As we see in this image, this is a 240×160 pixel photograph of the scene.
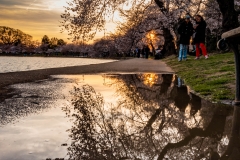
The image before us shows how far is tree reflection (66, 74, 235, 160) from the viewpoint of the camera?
10.3ft

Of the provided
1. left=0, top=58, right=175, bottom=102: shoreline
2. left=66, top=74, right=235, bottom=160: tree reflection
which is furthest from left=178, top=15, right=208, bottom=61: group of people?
left=66, top=74, right=235, bottom=160: tree reflection

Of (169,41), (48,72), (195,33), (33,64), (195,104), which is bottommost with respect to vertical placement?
(33,64)

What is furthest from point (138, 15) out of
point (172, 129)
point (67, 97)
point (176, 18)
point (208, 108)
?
point (172, 129)

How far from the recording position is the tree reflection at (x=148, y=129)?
3.15 m

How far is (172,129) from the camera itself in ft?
13.1

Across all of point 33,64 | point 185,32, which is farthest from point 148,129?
point 33,64

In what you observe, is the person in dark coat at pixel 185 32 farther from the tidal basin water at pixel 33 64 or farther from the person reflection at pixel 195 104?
the tidal basin water at pixel 33 64

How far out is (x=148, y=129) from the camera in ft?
13.1

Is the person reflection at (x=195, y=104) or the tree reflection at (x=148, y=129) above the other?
the person reflection at (x=195, y=104)

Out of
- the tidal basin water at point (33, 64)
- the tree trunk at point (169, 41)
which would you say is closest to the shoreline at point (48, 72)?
the tidal basin water at point (33, 64)

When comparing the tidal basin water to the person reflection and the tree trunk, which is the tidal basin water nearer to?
the tree trunk


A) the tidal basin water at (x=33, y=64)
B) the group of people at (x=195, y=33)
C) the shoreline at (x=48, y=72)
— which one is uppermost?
the group of people at (x=195, y=33)

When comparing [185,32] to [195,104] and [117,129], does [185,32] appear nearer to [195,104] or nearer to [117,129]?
[195,104]

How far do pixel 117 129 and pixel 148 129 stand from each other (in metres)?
0.41
